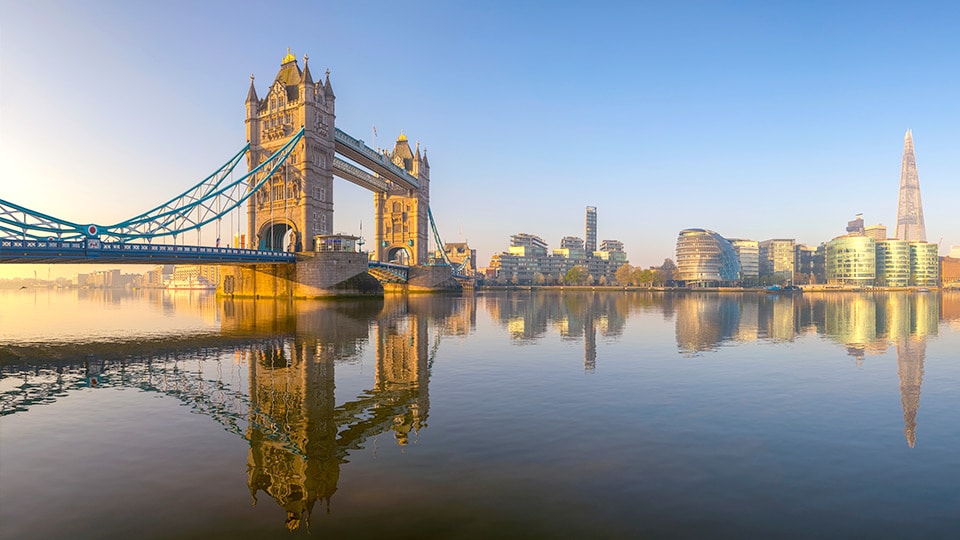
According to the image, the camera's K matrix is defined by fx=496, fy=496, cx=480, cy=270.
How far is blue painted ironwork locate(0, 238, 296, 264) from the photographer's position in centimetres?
5172

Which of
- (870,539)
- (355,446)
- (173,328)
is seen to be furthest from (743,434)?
(173,328)

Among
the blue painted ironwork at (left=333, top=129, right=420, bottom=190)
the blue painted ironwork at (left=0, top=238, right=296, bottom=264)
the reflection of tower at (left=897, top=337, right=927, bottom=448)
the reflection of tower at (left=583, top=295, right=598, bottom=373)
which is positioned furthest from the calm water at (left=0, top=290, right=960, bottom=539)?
the blue painted ironwork at (left=333, top=129, right=420, bottom=190)

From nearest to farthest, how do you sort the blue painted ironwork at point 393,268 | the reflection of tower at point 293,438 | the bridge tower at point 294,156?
1. the reflection of tower at point 293,438
2. the bridge tower at point 294,156
3. the blue painted ironwork at point 393,268

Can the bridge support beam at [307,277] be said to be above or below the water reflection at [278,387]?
above

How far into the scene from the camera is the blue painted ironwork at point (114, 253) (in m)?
51.7

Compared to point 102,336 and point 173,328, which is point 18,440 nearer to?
point 102,336

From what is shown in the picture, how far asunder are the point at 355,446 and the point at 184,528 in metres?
4.47

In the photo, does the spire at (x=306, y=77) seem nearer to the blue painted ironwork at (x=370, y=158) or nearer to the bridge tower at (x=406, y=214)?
the blue painted ironwork at (x=370, y=158)

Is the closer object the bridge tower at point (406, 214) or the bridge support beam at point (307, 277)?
the bridge support beam at point (307, 277)

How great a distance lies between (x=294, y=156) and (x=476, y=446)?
87662mm

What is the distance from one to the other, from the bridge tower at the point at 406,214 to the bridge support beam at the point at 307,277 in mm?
52430

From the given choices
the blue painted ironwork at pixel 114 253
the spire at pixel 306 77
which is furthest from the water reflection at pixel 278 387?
the spire at pixel 306 77

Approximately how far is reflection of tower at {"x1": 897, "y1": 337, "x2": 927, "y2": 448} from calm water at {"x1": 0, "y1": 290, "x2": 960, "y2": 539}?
0.18 metres

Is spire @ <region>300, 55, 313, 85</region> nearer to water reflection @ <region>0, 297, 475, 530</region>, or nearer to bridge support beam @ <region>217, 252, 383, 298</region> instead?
bridge support beam @ <region>217, 252, 383, 298</region>
